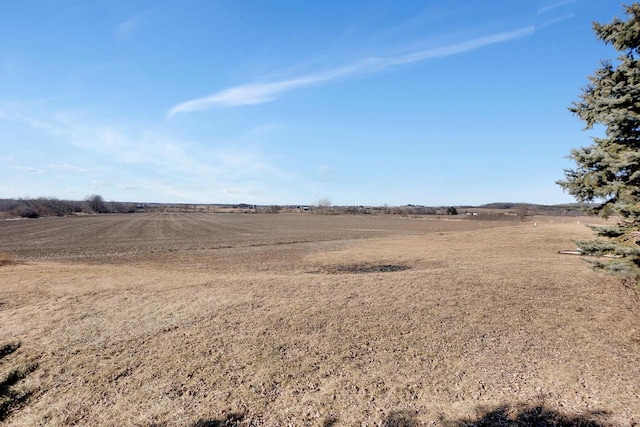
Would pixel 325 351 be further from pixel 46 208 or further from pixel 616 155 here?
pixel 46 208

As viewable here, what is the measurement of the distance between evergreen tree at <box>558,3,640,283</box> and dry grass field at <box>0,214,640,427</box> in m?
2.18

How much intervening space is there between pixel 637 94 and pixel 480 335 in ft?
19.5

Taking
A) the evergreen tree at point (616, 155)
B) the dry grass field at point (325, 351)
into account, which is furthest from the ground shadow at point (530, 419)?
the evergreen tree at point (616, 155)

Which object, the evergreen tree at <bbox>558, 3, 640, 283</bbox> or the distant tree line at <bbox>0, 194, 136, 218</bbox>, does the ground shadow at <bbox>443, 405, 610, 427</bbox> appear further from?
the distant tree line at <bbox>0, 194, 136, 218</bbox>

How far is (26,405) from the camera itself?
5.38 metres

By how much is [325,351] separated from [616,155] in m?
7.27

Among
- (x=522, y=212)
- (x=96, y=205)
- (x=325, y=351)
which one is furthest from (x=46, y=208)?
(x=522, y=212)

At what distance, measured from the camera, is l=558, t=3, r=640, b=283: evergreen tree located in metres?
6.88

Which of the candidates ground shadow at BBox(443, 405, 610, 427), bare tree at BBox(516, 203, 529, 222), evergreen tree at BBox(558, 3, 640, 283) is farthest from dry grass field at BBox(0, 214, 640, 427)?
bare tree at BBox(516, 203, 529, 222)

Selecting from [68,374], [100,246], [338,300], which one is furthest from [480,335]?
[100,246]

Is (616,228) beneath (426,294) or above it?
above

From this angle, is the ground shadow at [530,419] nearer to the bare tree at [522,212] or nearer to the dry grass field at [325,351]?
the dry grass field at [325,351]

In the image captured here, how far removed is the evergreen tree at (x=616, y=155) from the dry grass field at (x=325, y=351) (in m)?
2.18

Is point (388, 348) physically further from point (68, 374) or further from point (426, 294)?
point (68, 374)
